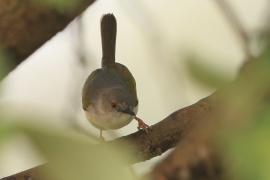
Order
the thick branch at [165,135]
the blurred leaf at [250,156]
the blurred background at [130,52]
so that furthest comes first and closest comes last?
the blurred background at [130,52] < the thick branch at [165,135] < the blurred leaf at [250,156]

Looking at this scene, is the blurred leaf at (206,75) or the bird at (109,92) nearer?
the blurred leaf at (206,75)

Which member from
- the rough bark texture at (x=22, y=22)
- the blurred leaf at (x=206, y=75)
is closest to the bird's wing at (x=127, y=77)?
the rough bark texture at (x=22, y=22)

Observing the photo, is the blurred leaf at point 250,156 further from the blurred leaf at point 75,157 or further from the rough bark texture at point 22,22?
the rough bark texture at point 22,22

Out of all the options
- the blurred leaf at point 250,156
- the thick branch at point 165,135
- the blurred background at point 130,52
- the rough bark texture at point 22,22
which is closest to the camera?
the blurred leaf at point 250,156

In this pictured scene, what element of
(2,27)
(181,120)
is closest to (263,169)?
(2,27)

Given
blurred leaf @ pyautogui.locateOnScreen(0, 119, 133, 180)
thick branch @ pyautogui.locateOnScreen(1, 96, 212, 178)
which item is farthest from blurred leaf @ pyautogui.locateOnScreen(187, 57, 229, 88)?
thick branch @ pyautogui.locateOnScreen(1, 96, 212, 178)

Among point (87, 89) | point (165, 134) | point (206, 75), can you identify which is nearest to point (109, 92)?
point (87, 89)

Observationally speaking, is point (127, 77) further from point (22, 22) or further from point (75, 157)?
point (75, 157)

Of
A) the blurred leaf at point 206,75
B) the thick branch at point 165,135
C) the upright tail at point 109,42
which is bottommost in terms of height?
the blurred leaf at point 206,75
